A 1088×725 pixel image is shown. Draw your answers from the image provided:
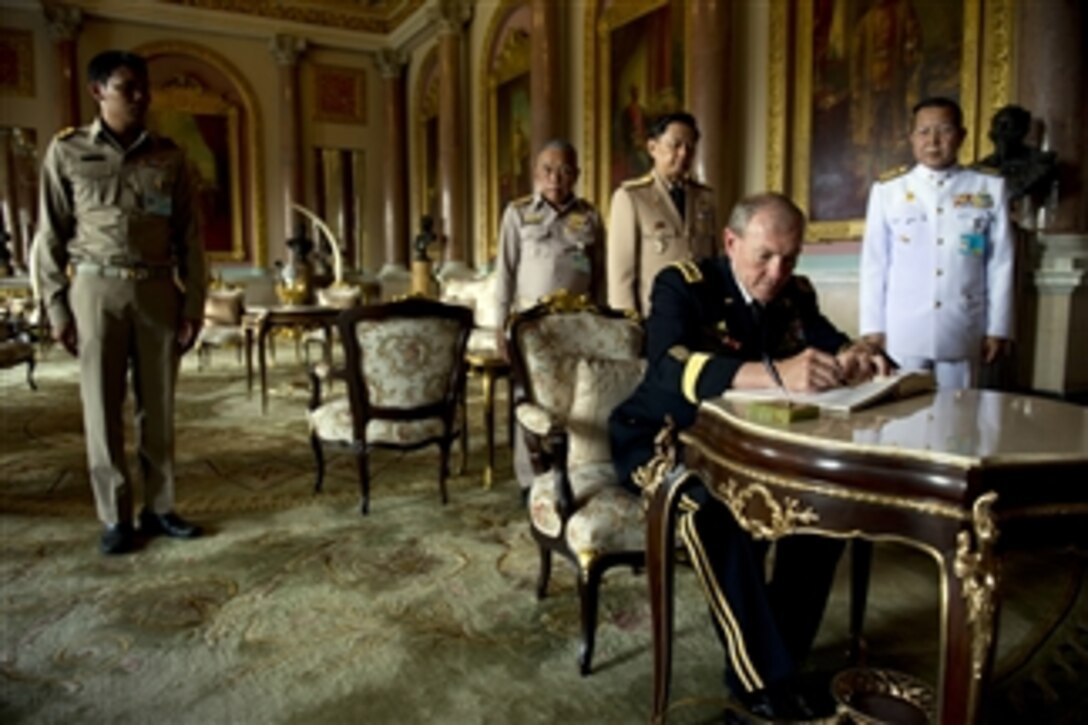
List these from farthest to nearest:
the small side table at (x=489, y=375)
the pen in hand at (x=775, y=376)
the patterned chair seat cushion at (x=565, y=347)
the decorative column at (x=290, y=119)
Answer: the decorative column at (x=290, y=119) → the small side table at (x=489, y=375) → the patterned chair seat cushion at (x=565, y=347) → the pen in hand at (x=775, y=376)

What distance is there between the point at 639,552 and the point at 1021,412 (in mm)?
956

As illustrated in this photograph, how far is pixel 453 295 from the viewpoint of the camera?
7328 millimetres

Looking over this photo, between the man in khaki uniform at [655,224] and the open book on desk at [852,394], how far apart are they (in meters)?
1.49

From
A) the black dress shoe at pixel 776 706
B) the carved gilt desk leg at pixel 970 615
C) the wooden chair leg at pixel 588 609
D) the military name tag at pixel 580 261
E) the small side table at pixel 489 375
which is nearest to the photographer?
the carved gilt desk leg at pixel 970 615

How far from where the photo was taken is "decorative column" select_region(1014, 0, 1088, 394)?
4.07 metres

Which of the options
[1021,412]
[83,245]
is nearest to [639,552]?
[1021,412]

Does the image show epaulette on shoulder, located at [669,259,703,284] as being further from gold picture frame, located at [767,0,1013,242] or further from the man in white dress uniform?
gold picture frame, located at [767,0,1013,242]

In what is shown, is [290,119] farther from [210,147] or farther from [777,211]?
[777,211]

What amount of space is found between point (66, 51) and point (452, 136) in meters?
5.86

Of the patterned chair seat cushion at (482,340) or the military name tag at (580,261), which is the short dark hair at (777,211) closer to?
the military name tag at (580,261)

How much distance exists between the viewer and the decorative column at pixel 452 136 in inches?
419

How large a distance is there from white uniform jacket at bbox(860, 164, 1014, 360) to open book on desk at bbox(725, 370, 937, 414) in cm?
132

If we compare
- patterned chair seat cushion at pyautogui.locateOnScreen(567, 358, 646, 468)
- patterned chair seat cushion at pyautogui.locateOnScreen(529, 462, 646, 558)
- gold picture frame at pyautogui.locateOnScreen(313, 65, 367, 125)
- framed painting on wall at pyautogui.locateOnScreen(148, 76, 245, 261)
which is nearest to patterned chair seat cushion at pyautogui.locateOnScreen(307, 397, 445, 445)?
patterned chair seat cushion at pyautogui.locateOnScreen(567, 358, 646, 468)

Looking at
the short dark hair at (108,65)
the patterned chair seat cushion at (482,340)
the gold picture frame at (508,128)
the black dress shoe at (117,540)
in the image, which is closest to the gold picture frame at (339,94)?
the gold picture frame at (508,128)
